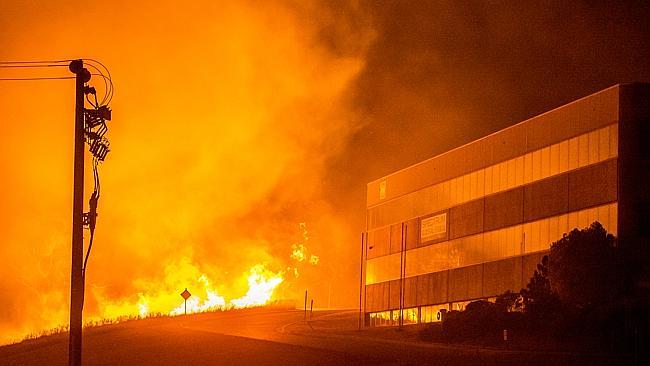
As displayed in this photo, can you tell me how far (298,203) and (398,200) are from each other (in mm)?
38449

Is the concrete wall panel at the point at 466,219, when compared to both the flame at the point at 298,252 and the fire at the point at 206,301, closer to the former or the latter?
the fire at the point at 206,301

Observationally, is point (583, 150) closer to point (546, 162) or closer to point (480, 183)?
point (546, 162)

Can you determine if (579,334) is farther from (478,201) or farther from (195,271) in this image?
(195,271)

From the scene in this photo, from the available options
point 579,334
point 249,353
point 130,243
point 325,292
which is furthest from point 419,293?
point 325,292

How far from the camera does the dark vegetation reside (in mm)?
39062

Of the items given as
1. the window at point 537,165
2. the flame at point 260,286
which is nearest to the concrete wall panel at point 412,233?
the window at point 537,165

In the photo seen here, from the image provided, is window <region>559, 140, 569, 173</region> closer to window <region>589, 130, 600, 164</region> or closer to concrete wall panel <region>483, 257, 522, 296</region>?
window <region>589, 130, 600, 164</region>

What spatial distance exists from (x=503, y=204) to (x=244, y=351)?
869 inches

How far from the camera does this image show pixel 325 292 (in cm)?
11050

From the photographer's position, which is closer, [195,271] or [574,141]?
[574,141]

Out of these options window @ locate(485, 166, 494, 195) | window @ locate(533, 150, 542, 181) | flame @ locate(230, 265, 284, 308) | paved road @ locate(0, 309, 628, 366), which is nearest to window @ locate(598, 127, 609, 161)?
window @ locate(533, 150, 542, 181)

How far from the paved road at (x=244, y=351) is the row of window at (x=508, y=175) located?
41.0 feet

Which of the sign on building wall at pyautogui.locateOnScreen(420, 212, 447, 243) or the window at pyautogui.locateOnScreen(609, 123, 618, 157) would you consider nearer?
the window at pyautogui.locateOnScreen(609, 123, 618, 157)

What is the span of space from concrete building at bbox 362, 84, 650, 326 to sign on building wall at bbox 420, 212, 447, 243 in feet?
0.24
